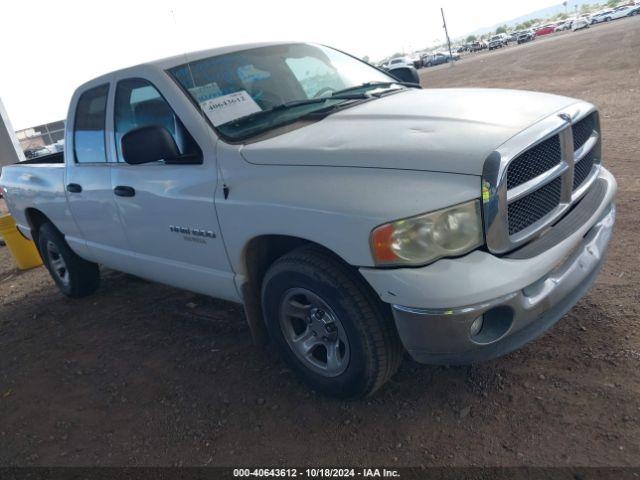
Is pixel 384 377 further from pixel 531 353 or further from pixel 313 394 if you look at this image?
pixel 531 353

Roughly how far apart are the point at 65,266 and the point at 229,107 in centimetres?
304

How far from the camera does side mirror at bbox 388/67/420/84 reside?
4676mm

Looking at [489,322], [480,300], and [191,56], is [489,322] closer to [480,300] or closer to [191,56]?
[480,300]

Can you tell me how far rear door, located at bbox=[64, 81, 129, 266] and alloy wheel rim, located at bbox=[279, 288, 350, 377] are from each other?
167 centimetres

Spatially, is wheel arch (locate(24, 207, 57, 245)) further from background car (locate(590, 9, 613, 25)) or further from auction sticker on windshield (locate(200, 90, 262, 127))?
background car (locate(590, 9, 613, 25))

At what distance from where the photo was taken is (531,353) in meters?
3.13

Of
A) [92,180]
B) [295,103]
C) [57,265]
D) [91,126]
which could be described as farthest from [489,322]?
[57,265]

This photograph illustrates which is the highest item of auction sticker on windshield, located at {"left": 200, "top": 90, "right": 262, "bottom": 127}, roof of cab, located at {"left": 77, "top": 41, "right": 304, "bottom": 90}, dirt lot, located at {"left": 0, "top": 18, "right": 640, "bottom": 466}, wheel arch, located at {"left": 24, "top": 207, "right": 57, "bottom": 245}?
roof of cab, located at {"left": 77, "top": 41, "right": 304, "bottom": 90}

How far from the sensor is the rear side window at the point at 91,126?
13.5ft

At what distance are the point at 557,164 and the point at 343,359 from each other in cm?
146

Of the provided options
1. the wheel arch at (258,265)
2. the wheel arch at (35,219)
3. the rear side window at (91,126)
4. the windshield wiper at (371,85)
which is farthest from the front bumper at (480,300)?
the wheel arch at (35,219)

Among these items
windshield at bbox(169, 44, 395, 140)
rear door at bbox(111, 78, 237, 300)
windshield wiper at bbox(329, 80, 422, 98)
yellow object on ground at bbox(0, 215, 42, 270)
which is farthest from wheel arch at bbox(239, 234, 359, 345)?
yellow object on ground at bbox(0, 215, 42, 270)

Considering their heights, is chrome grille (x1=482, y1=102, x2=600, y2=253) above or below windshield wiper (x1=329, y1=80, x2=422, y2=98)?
below

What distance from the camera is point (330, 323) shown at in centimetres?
284
